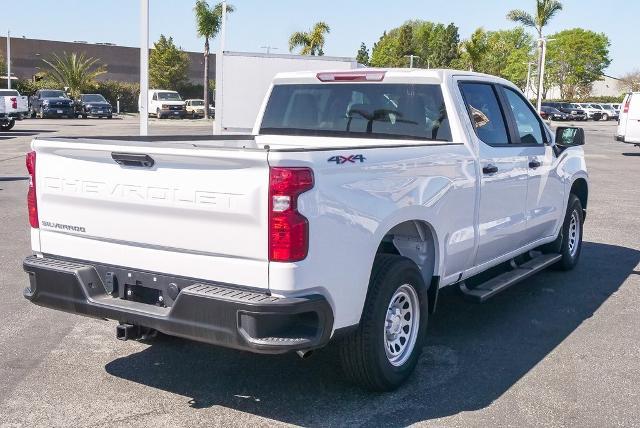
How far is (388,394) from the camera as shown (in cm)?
463

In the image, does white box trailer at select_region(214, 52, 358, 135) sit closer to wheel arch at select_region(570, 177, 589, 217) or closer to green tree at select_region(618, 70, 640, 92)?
wheel arch at select_region(570, 177, 589, 217)

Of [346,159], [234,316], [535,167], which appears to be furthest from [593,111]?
[234,316]

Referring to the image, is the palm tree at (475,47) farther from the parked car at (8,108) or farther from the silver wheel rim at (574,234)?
the silver wheel rim at (574,234)

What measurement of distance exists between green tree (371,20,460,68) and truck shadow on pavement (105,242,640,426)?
103 metres

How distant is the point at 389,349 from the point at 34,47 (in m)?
77.2

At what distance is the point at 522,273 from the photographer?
255 inches

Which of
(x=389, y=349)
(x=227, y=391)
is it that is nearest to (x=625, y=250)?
(x=389, y=349)

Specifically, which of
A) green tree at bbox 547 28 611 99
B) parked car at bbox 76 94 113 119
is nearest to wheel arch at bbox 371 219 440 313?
parked car at bbox 76 94 113 119

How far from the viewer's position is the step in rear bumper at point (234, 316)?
12.4ft

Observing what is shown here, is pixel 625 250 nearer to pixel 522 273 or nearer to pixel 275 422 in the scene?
pixel 522 273

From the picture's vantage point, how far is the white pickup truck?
3.79 metres

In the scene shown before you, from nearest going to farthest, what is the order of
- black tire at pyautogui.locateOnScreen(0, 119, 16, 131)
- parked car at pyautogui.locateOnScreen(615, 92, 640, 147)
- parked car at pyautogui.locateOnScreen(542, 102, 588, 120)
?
1. parked car at pyautogui.locateOnScreen(615, 92, 640, 147)
2. black tire at pyautogui.locateOnScreen(0, 119, 16, 131)
3. parked car at pyautogui.locateOnScreen(542, 102, 588, 120)

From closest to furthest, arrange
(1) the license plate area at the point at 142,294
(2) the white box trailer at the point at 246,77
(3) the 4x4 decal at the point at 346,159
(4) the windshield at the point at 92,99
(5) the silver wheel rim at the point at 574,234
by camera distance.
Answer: (3) the 4x4 decal at the point at 346,159, (1) the license plate area at the point at 142,294, (5) the silver wheel rim at the point at 574,234, (2) the white box trailer at the point at 246,77, (4) the windshield at the point at 92,99

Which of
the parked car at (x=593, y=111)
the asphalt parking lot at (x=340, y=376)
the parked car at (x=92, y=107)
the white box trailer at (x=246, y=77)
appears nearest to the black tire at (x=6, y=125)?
the white box trailer at (x=246, y=77)
